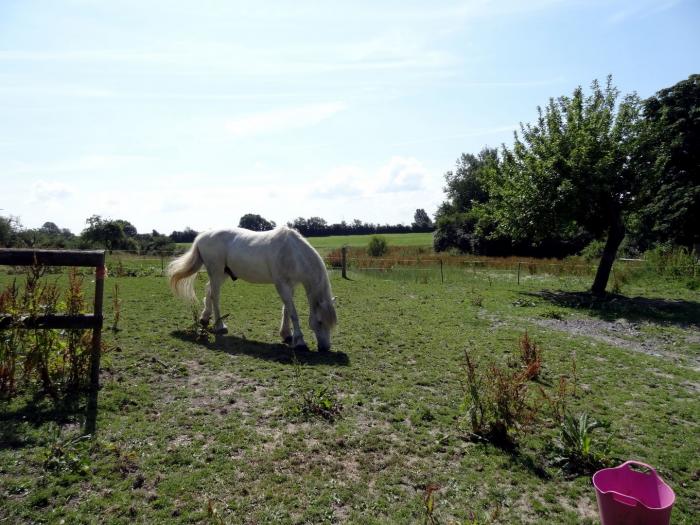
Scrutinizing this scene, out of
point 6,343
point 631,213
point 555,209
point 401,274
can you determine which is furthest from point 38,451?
point 401,274

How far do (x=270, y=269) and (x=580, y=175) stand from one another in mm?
9950

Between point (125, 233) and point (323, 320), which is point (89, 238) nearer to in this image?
point (125, 233)

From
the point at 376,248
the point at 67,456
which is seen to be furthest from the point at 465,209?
the point at 67,456

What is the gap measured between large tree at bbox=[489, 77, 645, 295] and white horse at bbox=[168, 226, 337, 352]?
29.5ft

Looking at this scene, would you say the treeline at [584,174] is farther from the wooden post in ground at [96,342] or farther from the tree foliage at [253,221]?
the tree foliage at [253,221]

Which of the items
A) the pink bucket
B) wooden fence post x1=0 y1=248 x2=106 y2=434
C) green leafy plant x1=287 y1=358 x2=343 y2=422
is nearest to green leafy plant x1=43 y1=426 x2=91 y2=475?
wooden fence post x1=0 y1=248 x2=106 y2=434

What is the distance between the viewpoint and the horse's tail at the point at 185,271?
877 cm

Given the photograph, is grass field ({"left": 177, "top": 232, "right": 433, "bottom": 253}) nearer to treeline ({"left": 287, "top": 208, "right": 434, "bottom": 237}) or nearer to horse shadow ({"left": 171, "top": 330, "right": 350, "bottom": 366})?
treeline ({"left": 287, "top": 208, "right": 434, "bottom": 237})

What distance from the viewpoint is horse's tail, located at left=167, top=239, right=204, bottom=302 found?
28.8ft

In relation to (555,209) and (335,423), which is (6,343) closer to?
(335,423)

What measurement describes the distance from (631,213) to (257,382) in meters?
13.3

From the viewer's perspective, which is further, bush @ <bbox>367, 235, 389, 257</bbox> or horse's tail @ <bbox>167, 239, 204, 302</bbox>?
bush @ <bbox>367, 235, 389, 257</bbox>

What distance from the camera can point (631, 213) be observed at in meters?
14.2

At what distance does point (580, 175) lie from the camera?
1320cm
